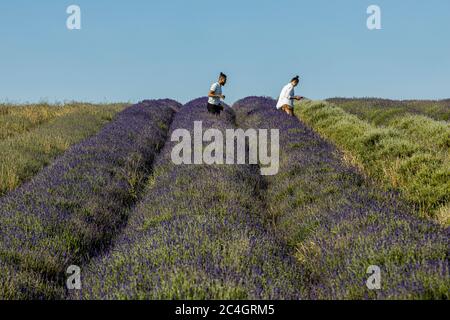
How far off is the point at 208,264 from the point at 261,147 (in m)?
6.45

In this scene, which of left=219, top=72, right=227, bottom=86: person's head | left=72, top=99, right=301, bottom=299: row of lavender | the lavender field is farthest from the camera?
left=219, top=72, right=227, bottom=86: person's head

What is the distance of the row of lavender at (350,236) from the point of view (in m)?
3.32

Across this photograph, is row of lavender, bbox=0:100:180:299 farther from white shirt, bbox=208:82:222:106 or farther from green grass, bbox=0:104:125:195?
white shirt, bbox=208:82:222:106

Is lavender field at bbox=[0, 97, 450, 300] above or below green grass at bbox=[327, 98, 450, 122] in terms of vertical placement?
below

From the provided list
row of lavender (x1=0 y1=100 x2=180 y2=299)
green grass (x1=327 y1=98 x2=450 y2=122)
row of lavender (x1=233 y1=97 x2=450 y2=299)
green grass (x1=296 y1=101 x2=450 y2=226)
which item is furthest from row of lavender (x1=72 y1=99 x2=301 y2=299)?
green grass (x1=327 y1=98 x2=450 y2=122)

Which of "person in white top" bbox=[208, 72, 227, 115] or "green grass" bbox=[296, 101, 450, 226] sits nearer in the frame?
"green grass" bbox=[296, 101, 450, 226]

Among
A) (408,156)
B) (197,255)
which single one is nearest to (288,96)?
(408,156)

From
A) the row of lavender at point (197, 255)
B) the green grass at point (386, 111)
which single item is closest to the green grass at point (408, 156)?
the row of lavender at point (197, 255)

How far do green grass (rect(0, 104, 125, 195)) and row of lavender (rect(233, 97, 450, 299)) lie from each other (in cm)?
426

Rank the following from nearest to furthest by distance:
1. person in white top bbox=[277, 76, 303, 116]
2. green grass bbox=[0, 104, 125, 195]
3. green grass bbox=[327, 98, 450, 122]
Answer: green grass bbox=[0, 104, 125, 195]
person in white top bbox=[277, 76, 303, 116]
green grass bbox=[327, 98, 450, 122]

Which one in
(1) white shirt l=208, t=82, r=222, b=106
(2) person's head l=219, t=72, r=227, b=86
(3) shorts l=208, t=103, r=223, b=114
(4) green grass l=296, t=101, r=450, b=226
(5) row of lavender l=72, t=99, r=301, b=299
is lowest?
(5) row of lavender l=72, t=99, r=301, b=299

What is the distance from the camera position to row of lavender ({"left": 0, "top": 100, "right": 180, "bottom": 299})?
4359 mm

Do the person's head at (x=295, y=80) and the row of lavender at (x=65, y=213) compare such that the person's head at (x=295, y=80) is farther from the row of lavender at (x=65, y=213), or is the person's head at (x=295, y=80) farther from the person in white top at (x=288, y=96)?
the row of lavender at (x=65, y=213)
